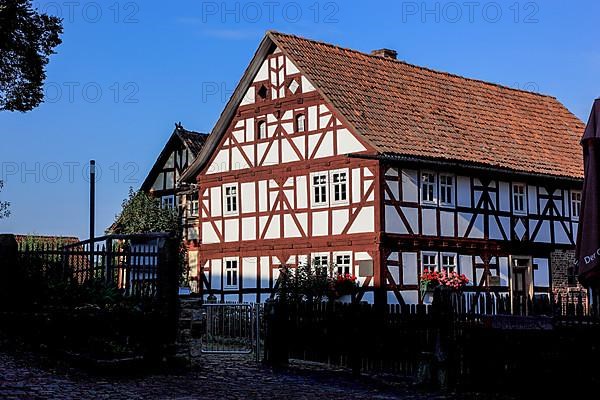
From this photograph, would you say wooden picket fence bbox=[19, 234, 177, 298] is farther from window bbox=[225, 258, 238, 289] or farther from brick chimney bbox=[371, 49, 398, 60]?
brick chimney bbox=[371, 49, 398, 60]

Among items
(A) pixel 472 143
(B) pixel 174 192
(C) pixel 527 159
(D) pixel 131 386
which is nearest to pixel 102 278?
(D) pixel 131 386

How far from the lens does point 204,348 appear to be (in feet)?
66.6

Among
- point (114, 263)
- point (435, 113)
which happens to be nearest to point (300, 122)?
point (435, 113)

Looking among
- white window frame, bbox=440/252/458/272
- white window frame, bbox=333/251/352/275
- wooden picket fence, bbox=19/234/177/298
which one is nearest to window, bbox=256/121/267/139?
white window frame, bbox=333/251/352/275

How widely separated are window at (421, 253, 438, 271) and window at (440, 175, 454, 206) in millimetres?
1635

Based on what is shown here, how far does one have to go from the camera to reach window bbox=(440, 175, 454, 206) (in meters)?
28.0

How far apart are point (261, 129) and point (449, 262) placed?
7384 mm

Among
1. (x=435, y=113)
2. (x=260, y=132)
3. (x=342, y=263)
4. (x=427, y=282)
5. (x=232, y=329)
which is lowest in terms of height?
(x=232, y=329)

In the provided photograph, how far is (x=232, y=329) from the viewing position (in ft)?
66.3

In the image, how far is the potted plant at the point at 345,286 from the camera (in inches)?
1038

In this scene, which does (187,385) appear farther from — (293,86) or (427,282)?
(293,86)

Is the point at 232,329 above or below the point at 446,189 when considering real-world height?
below

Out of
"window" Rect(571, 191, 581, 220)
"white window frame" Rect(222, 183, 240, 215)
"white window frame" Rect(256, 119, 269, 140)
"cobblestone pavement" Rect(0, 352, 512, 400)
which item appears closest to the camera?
"cobblestone pavement" Rect(0, 352, 512, 400)

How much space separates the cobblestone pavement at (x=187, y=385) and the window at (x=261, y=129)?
48.9 ft
